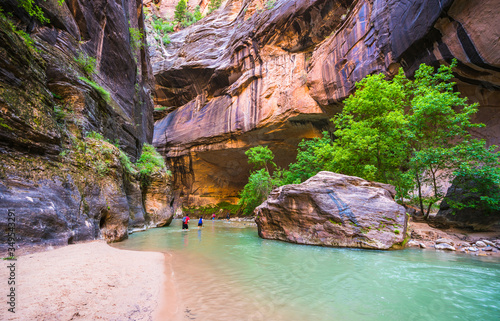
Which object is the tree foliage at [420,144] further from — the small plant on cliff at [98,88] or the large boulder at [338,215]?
the small plant on cliff at [98,88]

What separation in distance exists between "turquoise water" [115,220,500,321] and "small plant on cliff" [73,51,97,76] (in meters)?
10.3

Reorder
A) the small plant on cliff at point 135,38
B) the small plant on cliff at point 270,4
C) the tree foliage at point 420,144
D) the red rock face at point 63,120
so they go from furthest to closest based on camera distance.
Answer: the small plant on cliff at point 270,4 < the small plant on cliff at point 135,38 < the tree foliage at point 420,144 < the red rock face at point 63,120

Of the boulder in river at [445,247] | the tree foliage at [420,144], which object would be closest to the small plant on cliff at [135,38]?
the tree foliage at [420,144]

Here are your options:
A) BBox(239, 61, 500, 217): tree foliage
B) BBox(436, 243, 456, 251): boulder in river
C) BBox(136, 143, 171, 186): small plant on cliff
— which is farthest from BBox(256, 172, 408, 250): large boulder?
BBox(136, 143, 171, 186): small plant on cliff

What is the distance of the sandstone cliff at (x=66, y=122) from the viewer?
15.5 ft

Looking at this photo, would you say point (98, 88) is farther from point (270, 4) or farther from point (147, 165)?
point (270, 4)

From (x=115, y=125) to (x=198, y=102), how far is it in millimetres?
16712

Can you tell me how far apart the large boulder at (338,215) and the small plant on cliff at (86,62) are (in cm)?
1099

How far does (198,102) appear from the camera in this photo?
2803 cm

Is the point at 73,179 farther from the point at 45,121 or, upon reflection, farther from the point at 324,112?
the point at 324,112

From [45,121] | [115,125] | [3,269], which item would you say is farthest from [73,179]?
[115,125]

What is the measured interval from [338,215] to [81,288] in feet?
25.1

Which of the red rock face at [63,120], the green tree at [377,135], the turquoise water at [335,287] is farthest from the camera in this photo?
the green tree at [377,135]

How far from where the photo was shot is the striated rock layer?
1062cm
